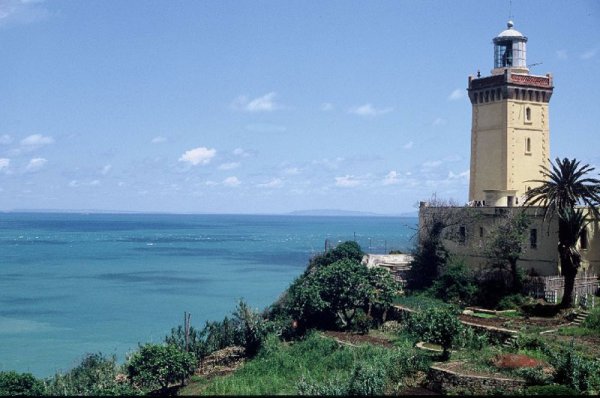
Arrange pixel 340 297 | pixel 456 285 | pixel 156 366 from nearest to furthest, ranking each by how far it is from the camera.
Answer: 1. pixel 156 366
2. pixel 340 297
3. pixel 456 285

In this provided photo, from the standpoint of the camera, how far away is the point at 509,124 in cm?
3834

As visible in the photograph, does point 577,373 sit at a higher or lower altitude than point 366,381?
higher

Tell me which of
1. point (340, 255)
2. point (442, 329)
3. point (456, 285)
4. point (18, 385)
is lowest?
point (18, 385)

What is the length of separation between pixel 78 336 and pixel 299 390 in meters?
27.0

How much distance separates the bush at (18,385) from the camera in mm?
24422

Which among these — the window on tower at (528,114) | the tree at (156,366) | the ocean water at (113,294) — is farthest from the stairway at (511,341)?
the ocean water at (113,294)

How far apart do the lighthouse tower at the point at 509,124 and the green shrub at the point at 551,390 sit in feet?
60.5

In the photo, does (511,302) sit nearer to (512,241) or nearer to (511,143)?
(512,241)

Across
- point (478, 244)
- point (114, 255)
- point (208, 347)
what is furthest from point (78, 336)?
point (114, 255)

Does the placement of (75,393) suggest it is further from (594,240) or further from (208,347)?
(594,240)

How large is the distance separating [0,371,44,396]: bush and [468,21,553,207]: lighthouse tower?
81.4 ft

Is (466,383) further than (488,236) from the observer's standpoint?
No

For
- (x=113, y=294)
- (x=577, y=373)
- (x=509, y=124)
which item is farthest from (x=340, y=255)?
(x=113, y=294)

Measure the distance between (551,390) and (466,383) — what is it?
9.78 ft
